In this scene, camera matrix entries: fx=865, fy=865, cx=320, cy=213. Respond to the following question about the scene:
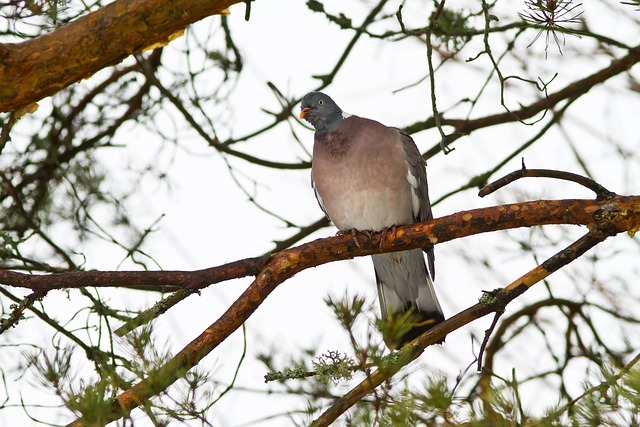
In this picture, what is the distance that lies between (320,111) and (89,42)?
2007mm

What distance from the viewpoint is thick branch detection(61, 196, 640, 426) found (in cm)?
288

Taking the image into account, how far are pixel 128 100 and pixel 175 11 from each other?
8.79 feet

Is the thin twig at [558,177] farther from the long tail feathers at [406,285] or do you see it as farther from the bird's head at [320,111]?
the bird's head at [320,111]

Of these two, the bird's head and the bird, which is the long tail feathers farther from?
the bird's head

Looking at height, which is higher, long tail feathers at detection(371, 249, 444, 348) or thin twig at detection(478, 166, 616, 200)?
long tail feathers at detection(371, 249, 444, 348)

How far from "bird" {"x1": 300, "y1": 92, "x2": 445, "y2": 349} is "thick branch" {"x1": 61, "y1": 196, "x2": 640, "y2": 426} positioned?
3.07 ft

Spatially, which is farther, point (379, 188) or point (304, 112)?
point (304, 112)

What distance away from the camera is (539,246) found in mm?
4742

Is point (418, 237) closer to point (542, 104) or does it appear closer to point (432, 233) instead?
point (432, 233)

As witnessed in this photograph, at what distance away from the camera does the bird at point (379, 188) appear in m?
4.20

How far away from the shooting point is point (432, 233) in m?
3.11

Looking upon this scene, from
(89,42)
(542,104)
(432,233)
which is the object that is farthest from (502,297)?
(542,104)

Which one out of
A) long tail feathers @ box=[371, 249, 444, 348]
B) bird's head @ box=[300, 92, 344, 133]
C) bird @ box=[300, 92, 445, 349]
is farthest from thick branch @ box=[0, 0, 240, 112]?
long tail feathers @ box=[371, 249, 444, 348]

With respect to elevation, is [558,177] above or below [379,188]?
below
